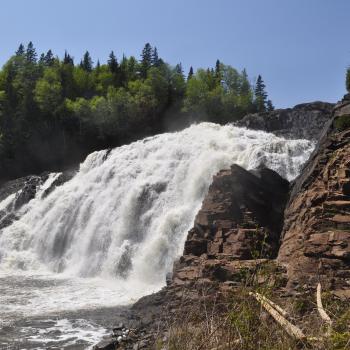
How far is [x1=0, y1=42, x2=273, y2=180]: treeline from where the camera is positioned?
49.2 metres

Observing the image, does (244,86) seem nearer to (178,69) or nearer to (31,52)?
(178,69)

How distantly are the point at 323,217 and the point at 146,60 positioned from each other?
6523 cm

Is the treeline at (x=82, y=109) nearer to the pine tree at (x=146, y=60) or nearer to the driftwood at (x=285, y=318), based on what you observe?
the pine tree at (x=146, y=60)

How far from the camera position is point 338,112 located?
16.5 meters

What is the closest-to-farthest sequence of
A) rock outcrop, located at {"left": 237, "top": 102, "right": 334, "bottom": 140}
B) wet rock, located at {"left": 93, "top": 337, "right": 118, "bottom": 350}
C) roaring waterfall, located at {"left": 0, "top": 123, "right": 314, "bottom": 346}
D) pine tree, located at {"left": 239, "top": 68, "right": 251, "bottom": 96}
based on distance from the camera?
wet rock, located at {"left": 93, "top": 337, "right": 118, "bottom": 350}
roaring waterfall, located at {"left": 0, "top": 123, "right": 314, "bottom": 346}
rock outcrop, located at {"left": 237, "top": 102, "right": 334, "bottom": 140}
pine tree, located at {"left": 239, "top": 68, "right": 251, "bottom": 96}

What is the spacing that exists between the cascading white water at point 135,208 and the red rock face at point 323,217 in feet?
19.9

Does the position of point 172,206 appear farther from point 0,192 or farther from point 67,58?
point 67,58

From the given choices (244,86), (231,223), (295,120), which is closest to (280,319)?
(231,223)

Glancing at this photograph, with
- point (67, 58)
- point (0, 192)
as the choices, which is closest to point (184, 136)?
point (0, 192)

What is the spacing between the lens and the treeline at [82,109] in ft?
162

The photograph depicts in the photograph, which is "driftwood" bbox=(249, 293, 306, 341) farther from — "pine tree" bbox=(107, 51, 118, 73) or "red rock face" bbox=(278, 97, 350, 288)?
"pine tree" bbox=(107, 51, 118, 73)

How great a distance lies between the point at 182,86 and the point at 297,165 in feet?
140

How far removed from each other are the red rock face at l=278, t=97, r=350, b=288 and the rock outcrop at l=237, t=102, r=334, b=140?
15887 mm

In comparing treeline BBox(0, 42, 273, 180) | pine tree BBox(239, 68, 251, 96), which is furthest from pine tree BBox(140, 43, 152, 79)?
pine tree BBox(239, 68, 251, 96)
